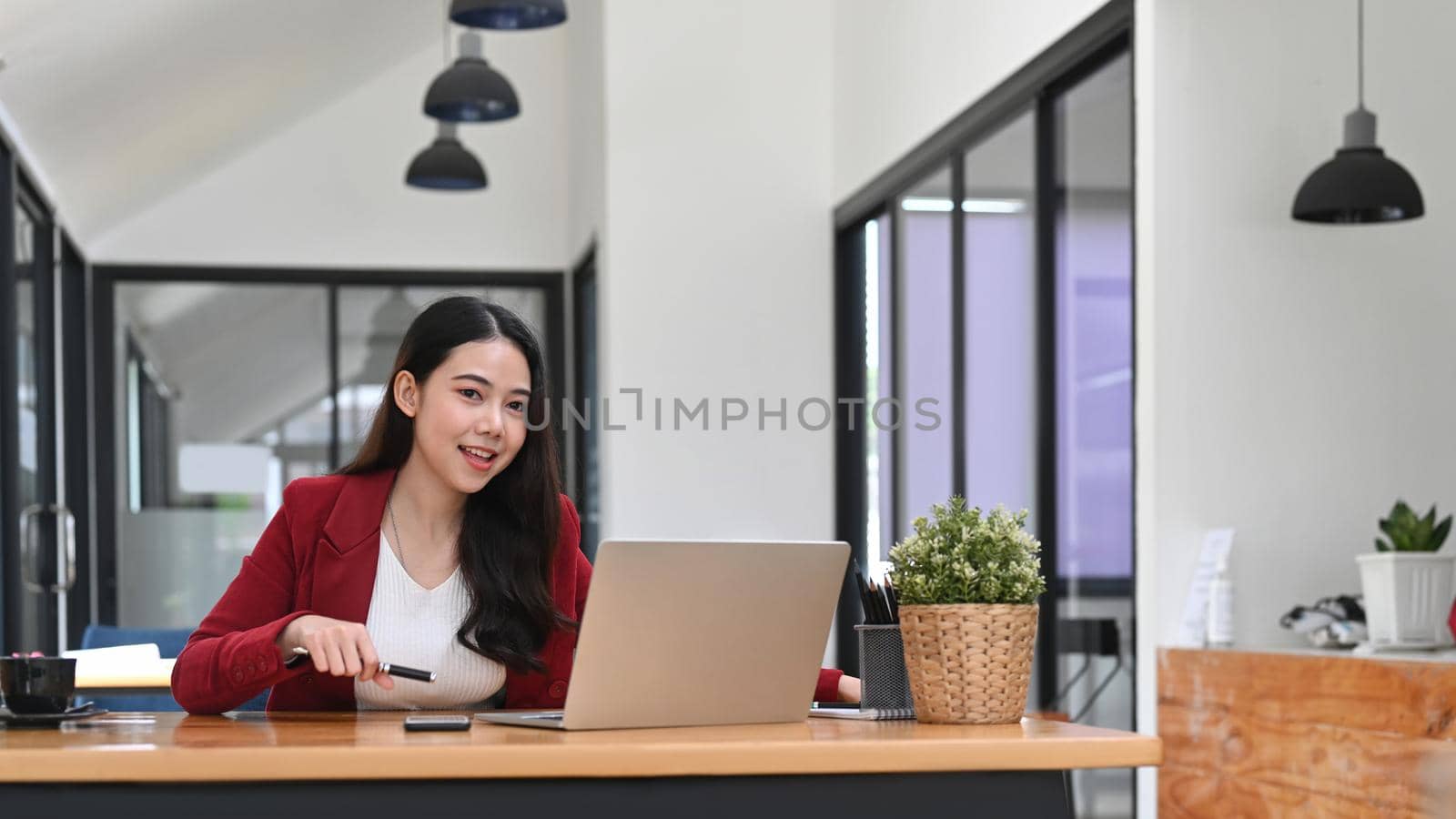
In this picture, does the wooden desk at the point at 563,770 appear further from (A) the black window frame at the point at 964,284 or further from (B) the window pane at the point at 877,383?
(B) the window pane at the point at 877,383

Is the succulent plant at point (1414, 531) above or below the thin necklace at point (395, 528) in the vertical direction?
below

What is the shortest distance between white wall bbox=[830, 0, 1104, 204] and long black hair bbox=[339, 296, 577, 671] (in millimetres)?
2313

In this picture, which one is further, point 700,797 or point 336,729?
point 336,729

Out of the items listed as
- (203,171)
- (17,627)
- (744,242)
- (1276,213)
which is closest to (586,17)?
(744,242)

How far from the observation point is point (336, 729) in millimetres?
1741

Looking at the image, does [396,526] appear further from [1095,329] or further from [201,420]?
[201,420]

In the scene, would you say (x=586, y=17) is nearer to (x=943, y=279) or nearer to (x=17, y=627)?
(x=943, y=279)

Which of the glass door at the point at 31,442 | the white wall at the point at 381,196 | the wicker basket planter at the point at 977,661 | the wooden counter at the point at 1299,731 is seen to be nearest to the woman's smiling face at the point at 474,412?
the wicker basket planter at the point at 977,661

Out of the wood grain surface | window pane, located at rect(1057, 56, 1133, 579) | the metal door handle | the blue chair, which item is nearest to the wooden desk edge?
the wood grain surface

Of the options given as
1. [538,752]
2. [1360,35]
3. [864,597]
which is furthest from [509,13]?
[538,752]

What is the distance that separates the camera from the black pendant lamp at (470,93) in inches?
205

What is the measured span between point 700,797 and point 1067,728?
41 centimetres

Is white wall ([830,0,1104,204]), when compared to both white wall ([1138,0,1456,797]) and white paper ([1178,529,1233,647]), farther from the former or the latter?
white paper ([1178,529,1233,647])

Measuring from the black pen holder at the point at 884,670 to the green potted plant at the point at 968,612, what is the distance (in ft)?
0.16
